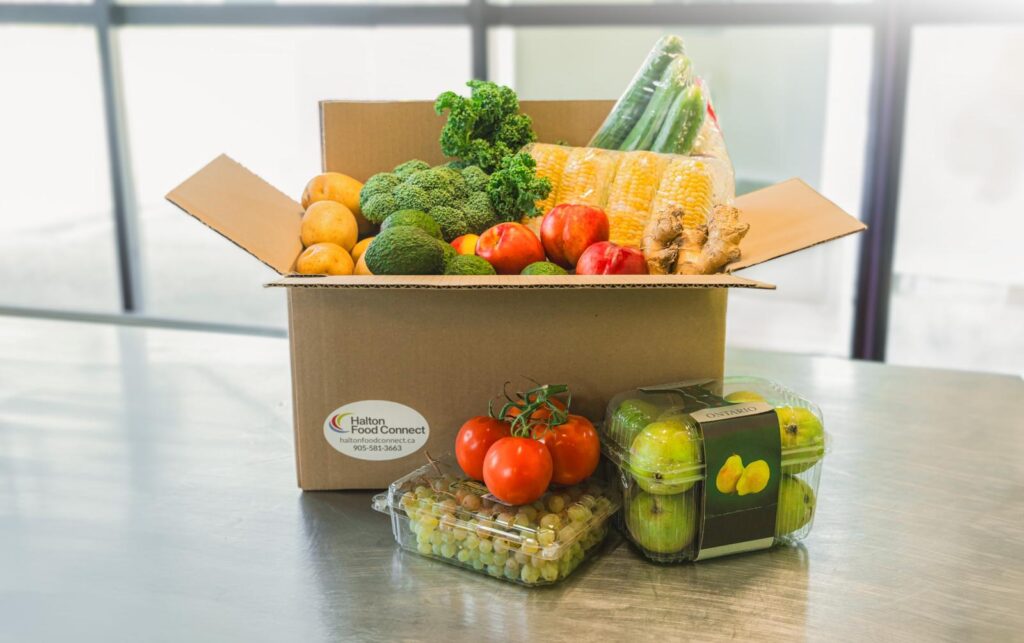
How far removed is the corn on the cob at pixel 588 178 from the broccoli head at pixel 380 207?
10.6 inches

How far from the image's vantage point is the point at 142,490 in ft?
3.83

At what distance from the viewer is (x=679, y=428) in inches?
38.0

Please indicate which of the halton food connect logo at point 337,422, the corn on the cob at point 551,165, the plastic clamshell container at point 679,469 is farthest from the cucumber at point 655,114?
the halton food connect logo at point 337,422

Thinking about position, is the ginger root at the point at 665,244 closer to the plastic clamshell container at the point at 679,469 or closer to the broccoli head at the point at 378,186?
the plastic clamshell container at the point at 679,469

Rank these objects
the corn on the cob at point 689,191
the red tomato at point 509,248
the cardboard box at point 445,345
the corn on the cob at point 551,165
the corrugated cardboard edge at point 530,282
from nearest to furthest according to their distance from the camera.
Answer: the corrugated cardboard edge at point 530,282 < the cardboard box at point 445,345 < the red tomato at point 509,248 < the corn on the cob at point 689,191 < the corn on the cob at point 551,165

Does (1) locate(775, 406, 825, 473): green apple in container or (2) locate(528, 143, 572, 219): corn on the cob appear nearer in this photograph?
(1) locate(775, 406, 825, 473): green apple in container

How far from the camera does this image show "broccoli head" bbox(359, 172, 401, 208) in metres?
1.34

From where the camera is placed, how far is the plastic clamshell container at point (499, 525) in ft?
3.05

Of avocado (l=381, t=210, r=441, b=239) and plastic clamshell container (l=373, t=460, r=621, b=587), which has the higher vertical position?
avocado (l=381, t=210, r=441, b=239)

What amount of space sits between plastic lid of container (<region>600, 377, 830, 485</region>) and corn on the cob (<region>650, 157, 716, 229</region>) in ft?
1.01

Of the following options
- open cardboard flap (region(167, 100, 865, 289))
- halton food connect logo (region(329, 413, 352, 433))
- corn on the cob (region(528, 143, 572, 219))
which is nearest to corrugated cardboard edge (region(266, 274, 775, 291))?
open cardboard flap (region(167, 100, 865, 289))

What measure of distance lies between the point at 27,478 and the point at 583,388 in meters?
0.74

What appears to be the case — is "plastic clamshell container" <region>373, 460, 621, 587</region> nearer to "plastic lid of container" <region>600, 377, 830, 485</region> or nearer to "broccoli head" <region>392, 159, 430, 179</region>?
"plastic lid of container" <region>600, 377, 830, 485</region>

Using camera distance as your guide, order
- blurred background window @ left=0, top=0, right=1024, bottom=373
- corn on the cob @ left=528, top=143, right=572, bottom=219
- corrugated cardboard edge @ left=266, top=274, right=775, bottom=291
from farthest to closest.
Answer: blurred background window @ left=0, top=0, right=1024, bottom=373 < corn on the cob @ left=528, top=143, right=572, bottom=219 < corrugated cardboard edge @ left=266, top=274, right=775, bottom=291
